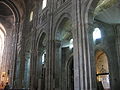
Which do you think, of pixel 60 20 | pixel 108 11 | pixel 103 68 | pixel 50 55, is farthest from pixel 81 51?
pixel 103 68

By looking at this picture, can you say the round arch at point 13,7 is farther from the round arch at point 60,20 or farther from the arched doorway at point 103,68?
the round arch at point 60,20

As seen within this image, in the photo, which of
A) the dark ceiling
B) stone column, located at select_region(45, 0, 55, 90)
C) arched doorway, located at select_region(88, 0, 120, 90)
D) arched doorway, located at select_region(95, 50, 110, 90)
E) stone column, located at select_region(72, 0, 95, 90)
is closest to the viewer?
stone column, located at select_region(72, 0, 95, 90)

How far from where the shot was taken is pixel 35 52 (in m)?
17.8

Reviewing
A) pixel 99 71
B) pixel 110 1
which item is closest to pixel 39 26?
pixel 110 1

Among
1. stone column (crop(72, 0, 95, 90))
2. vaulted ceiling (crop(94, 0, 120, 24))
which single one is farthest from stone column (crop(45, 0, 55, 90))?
vaulted ceiling (crop(94, 0, 120, 24))

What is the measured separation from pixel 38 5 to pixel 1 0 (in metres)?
10.6

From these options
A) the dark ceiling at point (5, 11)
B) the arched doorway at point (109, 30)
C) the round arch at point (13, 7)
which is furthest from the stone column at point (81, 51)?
the dark ceiling at point (5, 11)

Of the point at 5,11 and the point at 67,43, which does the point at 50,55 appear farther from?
the point at 5,11

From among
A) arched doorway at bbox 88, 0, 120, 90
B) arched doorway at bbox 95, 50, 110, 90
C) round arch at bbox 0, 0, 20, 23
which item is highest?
round arch at bbox 0, 0, 20, 23

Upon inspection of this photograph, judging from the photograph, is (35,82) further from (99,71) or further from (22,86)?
(99,71)

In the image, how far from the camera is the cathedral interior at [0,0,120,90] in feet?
33.7

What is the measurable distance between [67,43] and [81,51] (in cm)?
1048

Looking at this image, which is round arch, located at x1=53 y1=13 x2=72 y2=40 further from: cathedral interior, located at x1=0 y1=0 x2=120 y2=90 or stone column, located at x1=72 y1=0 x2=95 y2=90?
stone column, located at x1=72 y1=0 x2=95 y2=90

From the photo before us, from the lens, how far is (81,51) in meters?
10.2
